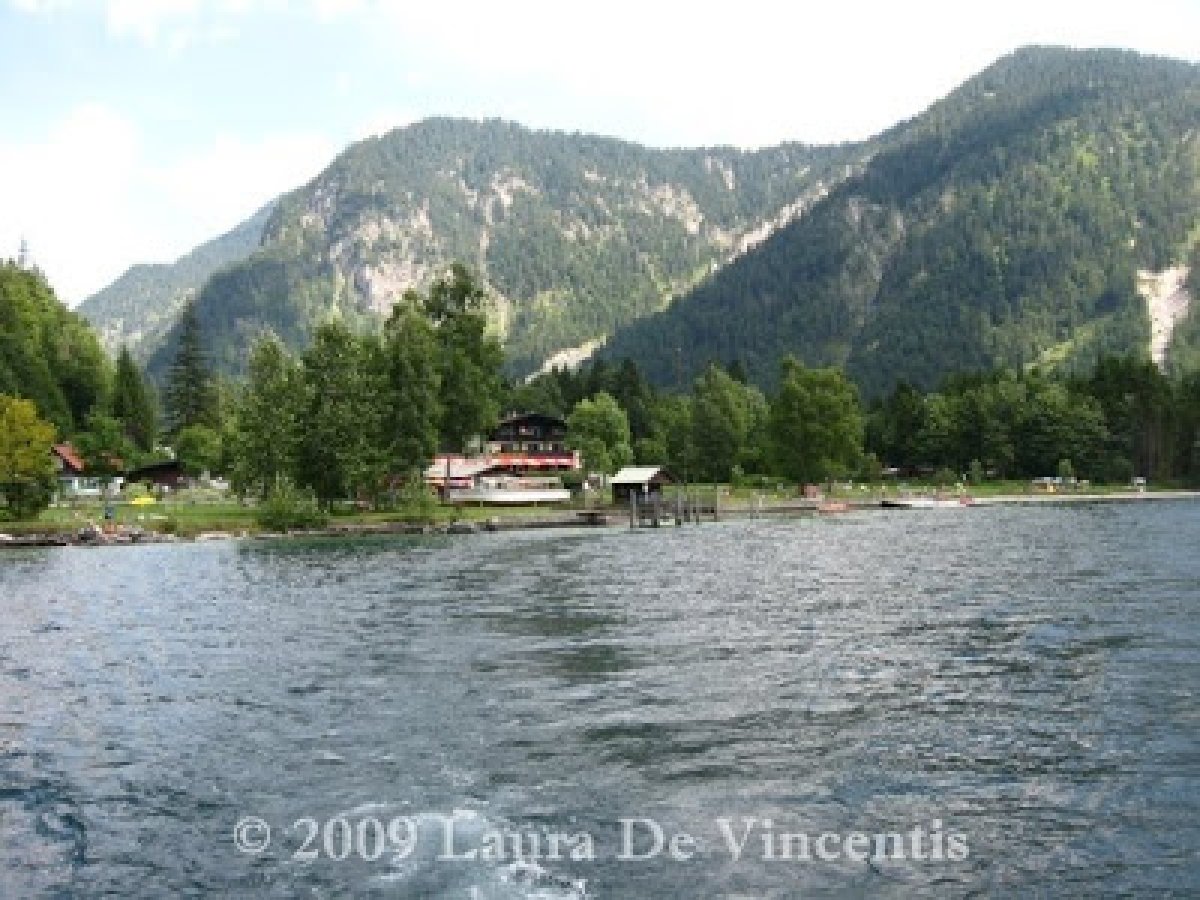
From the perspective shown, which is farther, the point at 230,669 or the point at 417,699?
the point at 230,669

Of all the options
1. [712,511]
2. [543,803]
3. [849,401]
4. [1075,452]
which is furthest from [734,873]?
[1075,452]

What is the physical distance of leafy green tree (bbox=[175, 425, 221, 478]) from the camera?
6265 inches

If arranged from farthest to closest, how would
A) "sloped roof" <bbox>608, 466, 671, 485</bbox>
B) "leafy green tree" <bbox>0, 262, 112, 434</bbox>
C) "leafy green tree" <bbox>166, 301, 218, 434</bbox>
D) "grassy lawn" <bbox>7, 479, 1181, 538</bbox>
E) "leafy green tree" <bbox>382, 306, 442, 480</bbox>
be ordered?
"leafy green tree" <bbox>166, 301, 218, 434</bbox>
"leafy green tree" <bbox>0, 262, 112, 434</bbox>
"sloped roof" <bbox>608, 466, 671, 485</bbox>
"leafy green tree" <bbox>382, 306, 442, 480</bbox>
"grassy lawn" <bbox>7, 479, 1181, 538</bbox>

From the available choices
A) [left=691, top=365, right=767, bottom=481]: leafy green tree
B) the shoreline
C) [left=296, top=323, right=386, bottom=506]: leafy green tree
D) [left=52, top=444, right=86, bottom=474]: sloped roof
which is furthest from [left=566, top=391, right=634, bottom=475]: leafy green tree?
[left=52, top=444, right=86, bottom=474]: sloped roof

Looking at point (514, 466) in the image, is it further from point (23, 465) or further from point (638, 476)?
point (23, 465)

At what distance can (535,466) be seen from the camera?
166 m

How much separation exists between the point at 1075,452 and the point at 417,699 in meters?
169

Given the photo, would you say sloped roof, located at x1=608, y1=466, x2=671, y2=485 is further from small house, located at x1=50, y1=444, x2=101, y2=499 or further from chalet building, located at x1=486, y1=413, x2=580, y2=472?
small house, located at x1=50, y1=444, x2=101, y2=499

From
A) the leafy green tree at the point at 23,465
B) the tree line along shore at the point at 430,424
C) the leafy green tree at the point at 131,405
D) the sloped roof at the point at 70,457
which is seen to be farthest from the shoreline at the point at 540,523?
the leafy green tree at the point at 131,405

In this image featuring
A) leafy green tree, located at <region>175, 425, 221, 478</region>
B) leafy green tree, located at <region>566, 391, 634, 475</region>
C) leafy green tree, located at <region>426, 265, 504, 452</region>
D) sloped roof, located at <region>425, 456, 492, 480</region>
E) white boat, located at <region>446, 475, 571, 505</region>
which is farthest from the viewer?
leafy green tree, located at <region>566, 391, 634, 475</region>

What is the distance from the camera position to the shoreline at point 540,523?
92.0 m

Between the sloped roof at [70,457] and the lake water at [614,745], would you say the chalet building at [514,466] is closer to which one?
the sloped roof at [70,457]

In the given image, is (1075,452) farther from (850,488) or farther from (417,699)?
(417,699)

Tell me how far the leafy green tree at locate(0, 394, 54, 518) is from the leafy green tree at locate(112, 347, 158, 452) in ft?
252
